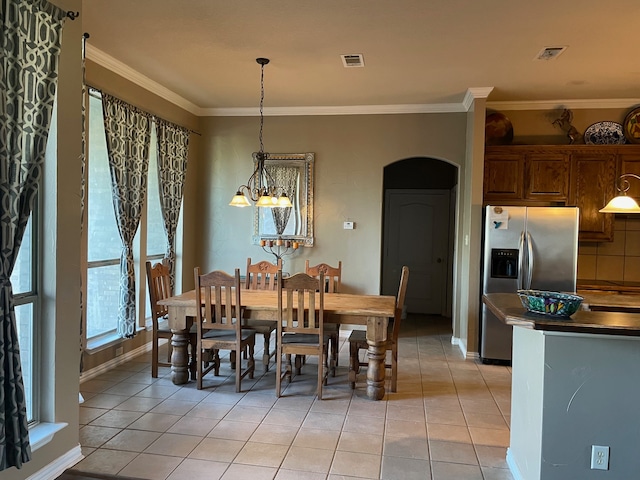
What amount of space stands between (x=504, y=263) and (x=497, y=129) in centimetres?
155

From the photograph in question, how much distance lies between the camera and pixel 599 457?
6.85 ft

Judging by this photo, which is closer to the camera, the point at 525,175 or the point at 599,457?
the point at 599,457

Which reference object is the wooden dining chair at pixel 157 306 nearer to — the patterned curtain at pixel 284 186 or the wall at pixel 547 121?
the patterned curtain at pixel 284 186

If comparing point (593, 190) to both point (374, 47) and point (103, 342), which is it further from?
point (103, 342)

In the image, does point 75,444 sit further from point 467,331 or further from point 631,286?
point 631,286

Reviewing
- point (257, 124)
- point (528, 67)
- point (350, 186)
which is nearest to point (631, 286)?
point (528, 67)

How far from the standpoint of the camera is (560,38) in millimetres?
3346

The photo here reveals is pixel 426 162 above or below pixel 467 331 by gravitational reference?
above

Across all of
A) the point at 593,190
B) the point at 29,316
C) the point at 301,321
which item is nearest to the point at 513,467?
the point at 301,321

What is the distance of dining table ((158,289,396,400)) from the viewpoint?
139 inches

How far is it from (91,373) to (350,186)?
3440 mm

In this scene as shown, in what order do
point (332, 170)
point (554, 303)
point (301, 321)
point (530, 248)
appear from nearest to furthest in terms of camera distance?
point (554, 303)
point (301, 321)
point (530, 248)
point (332, 170)

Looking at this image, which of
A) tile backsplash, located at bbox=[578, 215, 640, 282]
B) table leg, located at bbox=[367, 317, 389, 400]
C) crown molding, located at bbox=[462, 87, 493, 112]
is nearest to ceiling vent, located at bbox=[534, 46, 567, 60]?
crown molding, located at bbox=[462, 87, 493, 112]

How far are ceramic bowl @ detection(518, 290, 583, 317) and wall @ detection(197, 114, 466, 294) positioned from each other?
11.1 ft
